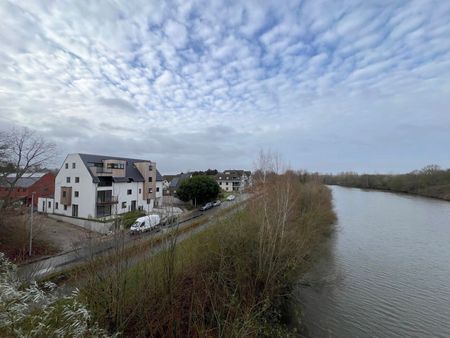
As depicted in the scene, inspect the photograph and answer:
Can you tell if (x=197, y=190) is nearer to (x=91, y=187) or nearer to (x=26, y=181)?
(x=91, y=187)

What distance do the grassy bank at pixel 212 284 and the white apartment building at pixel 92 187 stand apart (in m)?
19.7

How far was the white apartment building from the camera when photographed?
92.6 ft

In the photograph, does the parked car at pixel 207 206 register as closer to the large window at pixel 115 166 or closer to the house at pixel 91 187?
the house at pixel 91 187

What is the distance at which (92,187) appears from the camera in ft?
92.1

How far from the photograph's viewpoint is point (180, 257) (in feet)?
27.9

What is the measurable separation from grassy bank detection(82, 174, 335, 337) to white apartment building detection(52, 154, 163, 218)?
776 inches

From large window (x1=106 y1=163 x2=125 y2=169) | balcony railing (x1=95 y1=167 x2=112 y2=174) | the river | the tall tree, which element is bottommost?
the river

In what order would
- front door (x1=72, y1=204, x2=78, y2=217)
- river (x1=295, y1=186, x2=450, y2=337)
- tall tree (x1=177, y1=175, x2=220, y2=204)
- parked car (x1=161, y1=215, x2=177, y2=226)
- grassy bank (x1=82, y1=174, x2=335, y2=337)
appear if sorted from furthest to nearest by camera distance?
1. tall tree (x1=177, y1=175, x2=220, y2=204)
2. front door (x1=72, y1=204, x2=78, y2=217)
3. river (x1=295, y1=186, x2=450, y2=337)
4. parked car (x1=161, y1=215, x2=177, y2=226)
5. grassy bank (x1=82, y1=174, x2=335, y2=337)

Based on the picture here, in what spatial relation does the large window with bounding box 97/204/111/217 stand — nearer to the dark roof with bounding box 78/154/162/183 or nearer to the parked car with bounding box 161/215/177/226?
the dark roof with bounding box 78/154/162/183

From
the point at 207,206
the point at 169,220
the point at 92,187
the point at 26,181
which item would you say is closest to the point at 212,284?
the point at 169,220

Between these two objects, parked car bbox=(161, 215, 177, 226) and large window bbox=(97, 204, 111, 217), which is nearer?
parked car bbox=(161, 215, 177, 226)

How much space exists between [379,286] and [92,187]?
27.3 m

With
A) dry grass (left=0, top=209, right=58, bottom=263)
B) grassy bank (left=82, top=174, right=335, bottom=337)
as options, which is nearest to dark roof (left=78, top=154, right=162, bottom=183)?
dry grass (left=0, top=209, right=58, bottom=263)

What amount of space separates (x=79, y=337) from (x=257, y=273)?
21.2 ft
